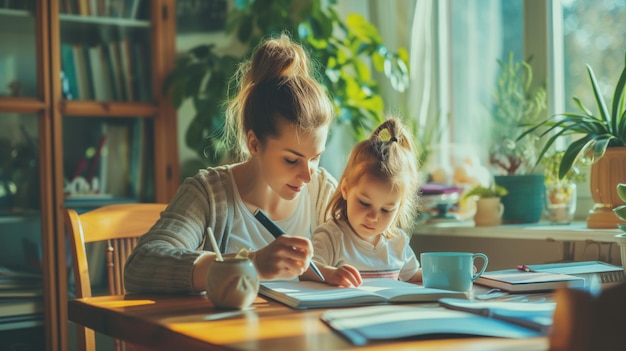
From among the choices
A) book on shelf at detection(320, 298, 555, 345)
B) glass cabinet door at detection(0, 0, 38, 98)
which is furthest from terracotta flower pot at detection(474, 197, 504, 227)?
glass cabinet door at detection(0, 0, 38, 98)

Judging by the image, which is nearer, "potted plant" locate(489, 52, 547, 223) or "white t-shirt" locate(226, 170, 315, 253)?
"white t-shirt" locate(226, 170, 315, 253)

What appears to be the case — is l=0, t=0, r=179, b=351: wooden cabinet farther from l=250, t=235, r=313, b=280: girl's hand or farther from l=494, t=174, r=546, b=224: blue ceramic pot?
l=250, t=235, r=313, b=280: girl's hand

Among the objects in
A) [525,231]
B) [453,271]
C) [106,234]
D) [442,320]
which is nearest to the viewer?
[442,320]

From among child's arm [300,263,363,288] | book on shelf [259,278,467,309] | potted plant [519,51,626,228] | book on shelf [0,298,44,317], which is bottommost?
book on shelf [0,298,44,317]

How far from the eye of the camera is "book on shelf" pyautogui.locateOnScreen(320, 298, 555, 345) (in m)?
1.01

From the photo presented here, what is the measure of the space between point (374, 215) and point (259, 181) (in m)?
0.29

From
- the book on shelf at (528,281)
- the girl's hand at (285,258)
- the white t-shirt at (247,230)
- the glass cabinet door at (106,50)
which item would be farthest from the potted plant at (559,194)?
the glass cabinet door at (106,50)

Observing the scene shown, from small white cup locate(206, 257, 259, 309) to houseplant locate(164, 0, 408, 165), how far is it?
5.46ft

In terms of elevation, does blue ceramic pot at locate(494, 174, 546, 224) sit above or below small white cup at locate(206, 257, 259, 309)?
above

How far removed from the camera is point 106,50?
3.22 m

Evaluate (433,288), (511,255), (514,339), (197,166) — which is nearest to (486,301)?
(433,288)

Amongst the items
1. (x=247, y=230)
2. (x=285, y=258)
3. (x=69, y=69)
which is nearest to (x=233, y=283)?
(x=285, y=258)

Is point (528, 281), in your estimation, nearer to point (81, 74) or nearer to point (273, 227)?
point (273, 227)

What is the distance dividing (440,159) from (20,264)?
1619 mm
